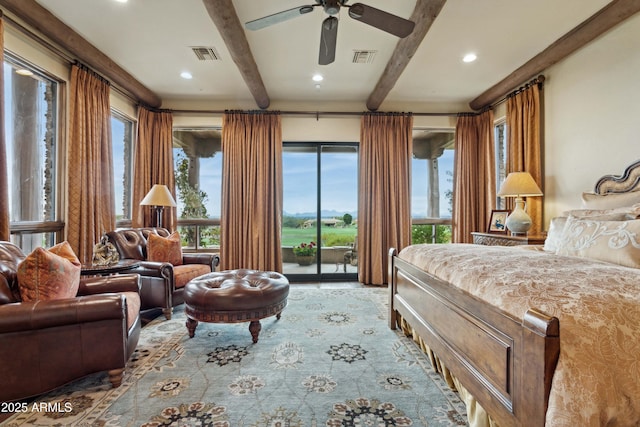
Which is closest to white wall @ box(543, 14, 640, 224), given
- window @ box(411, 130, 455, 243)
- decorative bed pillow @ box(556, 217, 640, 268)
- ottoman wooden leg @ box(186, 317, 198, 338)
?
decorative bed pillow @ box(556, 217, 640, 268)

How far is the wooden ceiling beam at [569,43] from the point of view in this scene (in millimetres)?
2410

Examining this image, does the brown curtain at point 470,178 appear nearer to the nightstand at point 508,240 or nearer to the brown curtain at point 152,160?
the nightstand at point 508,240

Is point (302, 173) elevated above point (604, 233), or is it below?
above

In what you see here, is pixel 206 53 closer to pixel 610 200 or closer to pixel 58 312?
pixel 58 312

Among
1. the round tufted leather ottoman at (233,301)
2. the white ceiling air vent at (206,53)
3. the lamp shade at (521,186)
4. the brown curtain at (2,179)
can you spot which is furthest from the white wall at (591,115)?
the brown curtain at (2,179)

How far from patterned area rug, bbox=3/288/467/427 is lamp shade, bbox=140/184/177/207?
175 cm

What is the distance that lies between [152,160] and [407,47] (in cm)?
380

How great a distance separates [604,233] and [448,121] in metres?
3.38

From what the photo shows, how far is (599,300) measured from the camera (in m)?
1.00

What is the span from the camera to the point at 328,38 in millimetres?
2334

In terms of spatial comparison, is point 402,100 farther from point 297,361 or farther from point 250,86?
point 297,361

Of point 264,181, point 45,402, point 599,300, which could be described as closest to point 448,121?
point 264,181

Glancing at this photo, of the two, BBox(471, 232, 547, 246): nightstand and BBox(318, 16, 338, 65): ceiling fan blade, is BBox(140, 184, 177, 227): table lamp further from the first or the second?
BBox(471, 232, 547, 246): nightstand

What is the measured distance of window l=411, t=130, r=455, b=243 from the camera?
189 inches
